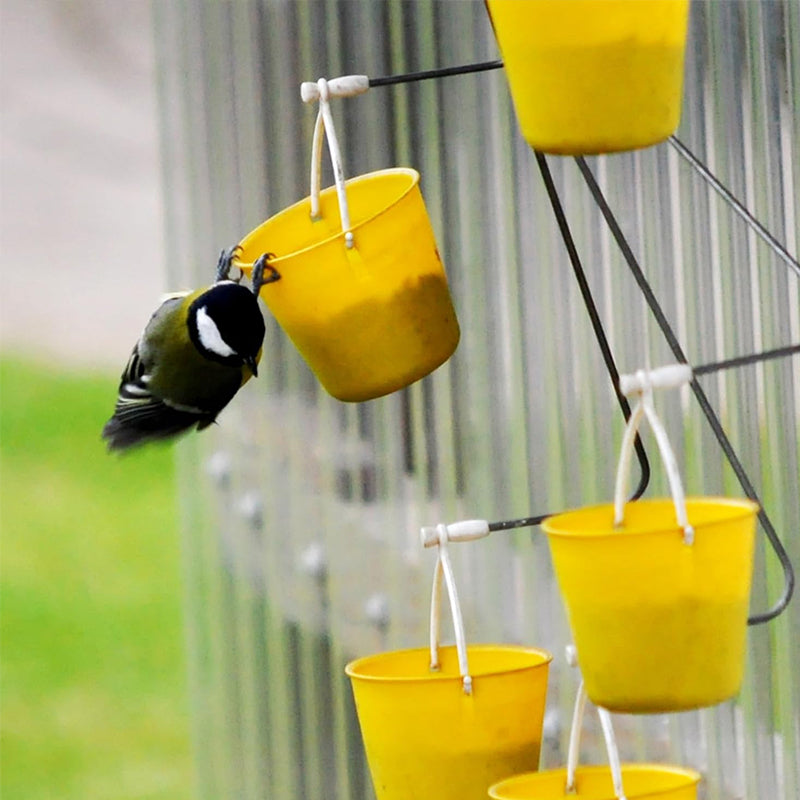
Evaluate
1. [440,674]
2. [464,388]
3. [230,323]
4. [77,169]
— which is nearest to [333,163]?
[230,323]

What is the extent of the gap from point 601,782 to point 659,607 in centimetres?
25

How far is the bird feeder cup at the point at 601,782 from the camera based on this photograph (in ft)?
2.81

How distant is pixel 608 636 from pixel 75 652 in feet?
4.78

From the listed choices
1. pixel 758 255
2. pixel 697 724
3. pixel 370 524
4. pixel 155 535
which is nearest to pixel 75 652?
pixel 155 535

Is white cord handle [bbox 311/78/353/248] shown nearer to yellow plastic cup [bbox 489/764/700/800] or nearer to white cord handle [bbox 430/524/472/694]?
white cord handle [bbox 430/524/472/694]

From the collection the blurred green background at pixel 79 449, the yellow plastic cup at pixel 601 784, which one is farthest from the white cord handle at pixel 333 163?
the blurred green background at pixel 79 449

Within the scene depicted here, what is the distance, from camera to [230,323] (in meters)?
1.20

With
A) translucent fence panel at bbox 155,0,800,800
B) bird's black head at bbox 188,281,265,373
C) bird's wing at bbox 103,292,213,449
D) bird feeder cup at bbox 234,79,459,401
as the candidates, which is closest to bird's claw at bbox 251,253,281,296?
bird feeder cup at bbox 234,79,459,401

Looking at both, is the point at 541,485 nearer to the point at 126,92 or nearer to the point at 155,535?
the point at 155,535

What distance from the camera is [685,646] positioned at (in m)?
0.77

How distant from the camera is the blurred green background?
2055 millimetres

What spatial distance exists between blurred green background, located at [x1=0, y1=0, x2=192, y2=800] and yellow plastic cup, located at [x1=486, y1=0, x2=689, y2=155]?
126cm

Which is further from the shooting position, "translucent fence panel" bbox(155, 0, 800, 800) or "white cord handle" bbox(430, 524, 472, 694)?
"translucent fence panel" bbox(155, 0, 800, 800)

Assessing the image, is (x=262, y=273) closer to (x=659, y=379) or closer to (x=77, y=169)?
(x=659, y=379)
